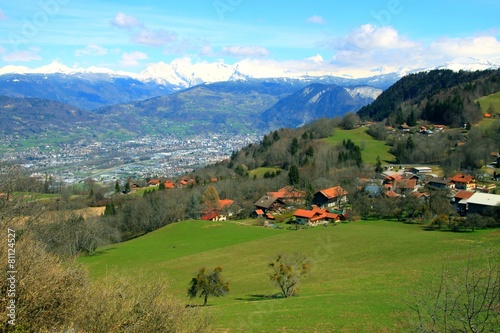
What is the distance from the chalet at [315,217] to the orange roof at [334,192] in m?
9.26

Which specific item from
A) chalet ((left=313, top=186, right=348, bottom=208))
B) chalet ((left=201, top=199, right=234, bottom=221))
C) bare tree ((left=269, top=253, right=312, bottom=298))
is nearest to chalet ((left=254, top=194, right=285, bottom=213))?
chalet ((left=201, top=199, right=234, bottom=221))

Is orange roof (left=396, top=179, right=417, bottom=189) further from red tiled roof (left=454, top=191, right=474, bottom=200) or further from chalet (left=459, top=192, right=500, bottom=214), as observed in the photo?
chalet (left=459, top=192, right=500, bottom=214)

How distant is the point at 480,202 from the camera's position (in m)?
47.8

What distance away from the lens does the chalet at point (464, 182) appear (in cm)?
6481

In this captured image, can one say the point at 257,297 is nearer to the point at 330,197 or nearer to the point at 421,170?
the point at 330,197

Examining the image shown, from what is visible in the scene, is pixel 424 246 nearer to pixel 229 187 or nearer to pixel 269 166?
pixel 229 187

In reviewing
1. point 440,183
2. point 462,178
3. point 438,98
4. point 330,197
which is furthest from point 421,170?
point 438,98

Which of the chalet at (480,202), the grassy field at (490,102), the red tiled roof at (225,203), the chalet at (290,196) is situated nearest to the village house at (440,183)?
the chalet at (480,202)

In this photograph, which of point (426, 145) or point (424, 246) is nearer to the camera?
point (424, 246)

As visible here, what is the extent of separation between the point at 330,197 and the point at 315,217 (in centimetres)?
1190

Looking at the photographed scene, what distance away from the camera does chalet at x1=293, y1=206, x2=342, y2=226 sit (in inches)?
2190

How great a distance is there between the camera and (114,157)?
652 feet

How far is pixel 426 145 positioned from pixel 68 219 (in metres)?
81.9

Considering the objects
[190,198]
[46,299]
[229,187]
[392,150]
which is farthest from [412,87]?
[46,299]
